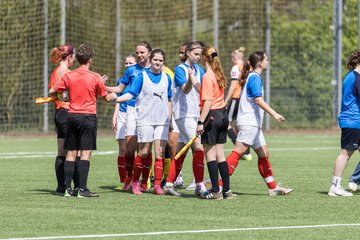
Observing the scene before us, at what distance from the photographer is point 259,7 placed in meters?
34.3

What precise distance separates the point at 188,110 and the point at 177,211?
252cm

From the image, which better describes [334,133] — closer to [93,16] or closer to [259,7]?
[259,7]

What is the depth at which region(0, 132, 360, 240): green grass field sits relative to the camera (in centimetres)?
962

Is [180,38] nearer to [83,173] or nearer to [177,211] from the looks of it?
[83,173]

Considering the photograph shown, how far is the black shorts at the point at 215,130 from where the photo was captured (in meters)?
12.8

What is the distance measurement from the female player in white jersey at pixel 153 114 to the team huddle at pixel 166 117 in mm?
13

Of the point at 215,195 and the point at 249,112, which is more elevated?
the point at 249,112

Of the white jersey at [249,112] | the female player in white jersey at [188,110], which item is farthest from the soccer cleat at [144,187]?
the white jersey at [249,112]

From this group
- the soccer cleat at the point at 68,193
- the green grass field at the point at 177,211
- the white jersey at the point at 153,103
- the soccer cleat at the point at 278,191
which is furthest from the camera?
the white jersey at the point at 153,103

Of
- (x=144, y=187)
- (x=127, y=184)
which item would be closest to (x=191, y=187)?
(x=144, y=187)

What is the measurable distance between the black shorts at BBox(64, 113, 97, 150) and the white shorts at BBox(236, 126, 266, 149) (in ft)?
6.38

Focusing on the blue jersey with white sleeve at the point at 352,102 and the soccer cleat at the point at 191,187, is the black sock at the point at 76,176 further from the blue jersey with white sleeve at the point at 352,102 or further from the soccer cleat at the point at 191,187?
the blue jersey with white sleeve at the point at 352,102

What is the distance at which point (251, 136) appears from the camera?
13.3m

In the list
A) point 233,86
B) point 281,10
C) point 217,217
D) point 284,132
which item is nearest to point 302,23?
point 281,10
